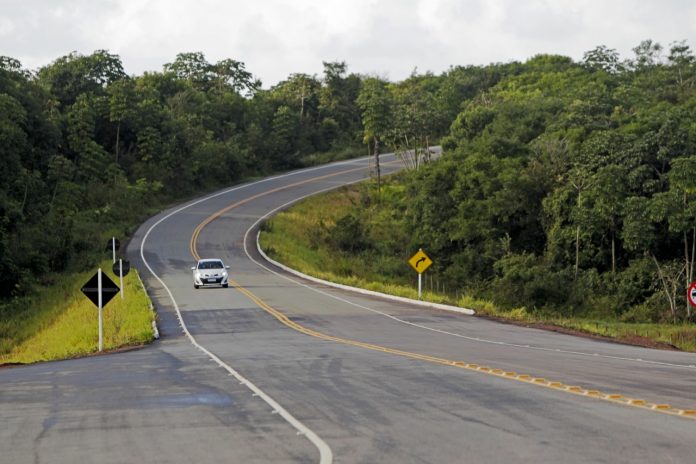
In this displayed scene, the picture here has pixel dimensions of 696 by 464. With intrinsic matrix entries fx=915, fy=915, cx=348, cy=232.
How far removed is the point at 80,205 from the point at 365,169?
3685cm

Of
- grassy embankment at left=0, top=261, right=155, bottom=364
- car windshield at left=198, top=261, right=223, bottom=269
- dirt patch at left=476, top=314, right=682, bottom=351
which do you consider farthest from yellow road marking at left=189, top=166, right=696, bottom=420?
dirt patch at left=476, top=314, right=682, bottom=351

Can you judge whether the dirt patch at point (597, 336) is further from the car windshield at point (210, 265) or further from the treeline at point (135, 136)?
the treeline at point (135, 136)

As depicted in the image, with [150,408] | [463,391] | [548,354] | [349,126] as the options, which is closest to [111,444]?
[150,408]

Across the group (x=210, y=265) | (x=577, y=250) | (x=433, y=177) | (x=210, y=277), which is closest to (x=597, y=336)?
(x=210, y=277)

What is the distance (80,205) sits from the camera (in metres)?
76.4

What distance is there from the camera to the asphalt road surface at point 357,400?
9641 millimetres

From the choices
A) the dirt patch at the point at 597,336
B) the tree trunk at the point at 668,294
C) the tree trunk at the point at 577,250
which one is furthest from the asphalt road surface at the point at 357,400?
the tree trunk at the point at 577,250

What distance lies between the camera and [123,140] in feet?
295

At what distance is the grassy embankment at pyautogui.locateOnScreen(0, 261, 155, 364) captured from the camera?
100.0 feet

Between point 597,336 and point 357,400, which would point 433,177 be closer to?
point 597,336

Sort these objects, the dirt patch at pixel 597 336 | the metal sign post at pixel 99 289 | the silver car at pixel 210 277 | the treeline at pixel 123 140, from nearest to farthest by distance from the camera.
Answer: the dirt patch at pixel 597 336, the metal sign post at pixel 99 289, the silver car at pixel 210 277, the treeline at pixel 123 140

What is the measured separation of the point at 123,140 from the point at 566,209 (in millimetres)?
48232

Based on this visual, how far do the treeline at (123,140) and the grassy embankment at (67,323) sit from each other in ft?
13.0

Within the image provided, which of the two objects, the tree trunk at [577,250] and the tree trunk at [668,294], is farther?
the tree trunk at [577,250]
